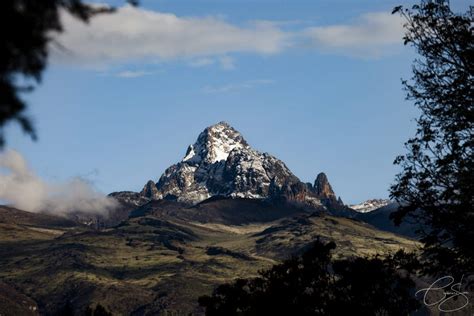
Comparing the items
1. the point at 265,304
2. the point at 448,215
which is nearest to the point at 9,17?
the point at 448,215

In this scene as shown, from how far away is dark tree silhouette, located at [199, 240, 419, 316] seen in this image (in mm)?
77312

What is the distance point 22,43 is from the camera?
12.5 meters

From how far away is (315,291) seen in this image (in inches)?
3150

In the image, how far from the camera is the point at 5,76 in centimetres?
1248

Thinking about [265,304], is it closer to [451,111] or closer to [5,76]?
[451,111]

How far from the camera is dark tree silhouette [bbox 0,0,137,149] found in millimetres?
12234

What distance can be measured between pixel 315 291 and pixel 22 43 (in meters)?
70.0

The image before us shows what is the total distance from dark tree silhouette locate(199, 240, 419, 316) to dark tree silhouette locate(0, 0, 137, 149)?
196 ft

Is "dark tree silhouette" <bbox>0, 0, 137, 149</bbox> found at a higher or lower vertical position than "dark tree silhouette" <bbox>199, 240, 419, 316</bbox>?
higher

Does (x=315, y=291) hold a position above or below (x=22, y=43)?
below

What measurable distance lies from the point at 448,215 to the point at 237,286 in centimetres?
5271

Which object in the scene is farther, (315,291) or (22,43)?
(315,291)

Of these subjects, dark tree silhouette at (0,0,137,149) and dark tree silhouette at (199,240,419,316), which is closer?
dark tree silhouette at (0,0,137,149)

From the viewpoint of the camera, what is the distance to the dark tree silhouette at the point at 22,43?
12234 millimetres
